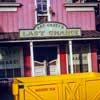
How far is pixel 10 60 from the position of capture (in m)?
19.8

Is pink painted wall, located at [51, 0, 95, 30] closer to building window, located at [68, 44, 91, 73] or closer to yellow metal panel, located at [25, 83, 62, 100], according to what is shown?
building window, located at [68, 44, 91, 73]

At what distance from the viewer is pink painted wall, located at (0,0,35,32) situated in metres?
19.5

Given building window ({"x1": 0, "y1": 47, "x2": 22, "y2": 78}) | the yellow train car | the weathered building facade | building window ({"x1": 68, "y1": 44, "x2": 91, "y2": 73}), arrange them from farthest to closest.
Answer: building window ({"x1": 68, "y1": 44, "x2": 91, "y2": 73}), building window ({"x1": 0, "y1": 47, "x2": 22, "y2": 78}), the weathered building facade, the yellow train car

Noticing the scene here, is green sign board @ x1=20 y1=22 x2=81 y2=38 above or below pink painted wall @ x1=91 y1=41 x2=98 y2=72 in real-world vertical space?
above

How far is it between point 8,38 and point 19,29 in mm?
705

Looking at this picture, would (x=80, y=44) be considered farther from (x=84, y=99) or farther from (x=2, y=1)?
(x=84, y=99)

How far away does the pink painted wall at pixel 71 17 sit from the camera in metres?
20.3

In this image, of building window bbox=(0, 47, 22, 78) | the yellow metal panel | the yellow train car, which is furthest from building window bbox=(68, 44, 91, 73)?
the yellow metal panel

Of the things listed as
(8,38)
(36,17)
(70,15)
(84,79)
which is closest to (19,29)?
(8,38)

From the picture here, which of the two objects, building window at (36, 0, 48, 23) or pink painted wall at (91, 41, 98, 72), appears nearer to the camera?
building window at (36, 0, 48, 23)

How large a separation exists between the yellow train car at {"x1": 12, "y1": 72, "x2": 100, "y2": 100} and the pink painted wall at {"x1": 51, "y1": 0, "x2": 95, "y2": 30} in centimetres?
924

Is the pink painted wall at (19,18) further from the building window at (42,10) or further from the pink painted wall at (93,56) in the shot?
the pink painted wall at (93,56)

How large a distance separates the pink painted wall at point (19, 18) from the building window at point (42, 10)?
408 mm

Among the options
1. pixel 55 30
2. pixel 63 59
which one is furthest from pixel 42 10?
pixel 63 59
